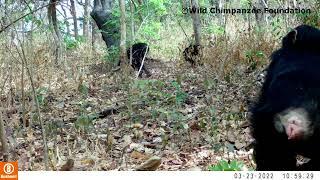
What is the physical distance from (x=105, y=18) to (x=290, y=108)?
6.36m

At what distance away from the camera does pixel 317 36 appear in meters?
2.08

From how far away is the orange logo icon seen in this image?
225 centimetres

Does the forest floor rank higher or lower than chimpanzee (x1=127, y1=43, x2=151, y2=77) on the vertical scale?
lower

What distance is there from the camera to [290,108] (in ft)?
6.15

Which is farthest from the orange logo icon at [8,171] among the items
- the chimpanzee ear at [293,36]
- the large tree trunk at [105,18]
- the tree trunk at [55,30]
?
the large tree trunk at [105,18]

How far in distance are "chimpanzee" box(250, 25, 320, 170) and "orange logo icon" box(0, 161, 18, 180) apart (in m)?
1.01

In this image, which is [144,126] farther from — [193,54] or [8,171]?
[193,54]

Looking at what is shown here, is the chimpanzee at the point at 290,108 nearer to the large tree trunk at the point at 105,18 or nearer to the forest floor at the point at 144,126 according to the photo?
the forest floor at the point at 144,126

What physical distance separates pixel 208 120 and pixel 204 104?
53cm

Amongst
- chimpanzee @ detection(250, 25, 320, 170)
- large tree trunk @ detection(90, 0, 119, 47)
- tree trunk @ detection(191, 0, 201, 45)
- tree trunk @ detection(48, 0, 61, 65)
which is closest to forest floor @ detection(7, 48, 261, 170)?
chimpanzee @ detection(250, 25, 320, 170)

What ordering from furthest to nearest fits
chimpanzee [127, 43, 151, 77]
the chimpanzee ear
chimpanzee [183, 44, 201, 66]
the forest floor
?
chimpanzee [127, 43, 151, 77]
chimpanzee [183, 44, 201, 66]
the forest floor
the chimpanzee ear

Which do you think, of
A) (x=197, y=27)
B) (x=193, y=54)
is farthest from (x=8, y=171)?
(x=197, y=27)

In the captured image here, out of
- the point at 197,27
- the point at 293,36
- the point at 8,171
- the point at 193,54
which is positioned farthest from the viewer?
the point at 197,27

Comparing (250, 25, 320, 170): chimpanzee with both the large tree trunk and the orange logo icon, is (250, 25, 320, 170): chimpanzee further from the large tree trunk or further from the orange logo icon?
the large tree trunk
